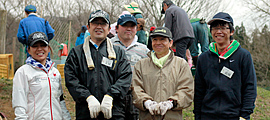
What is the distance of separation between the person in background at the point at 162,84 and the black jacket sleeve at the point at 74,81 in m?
0.66

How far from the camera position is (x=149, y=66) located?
3.17 m

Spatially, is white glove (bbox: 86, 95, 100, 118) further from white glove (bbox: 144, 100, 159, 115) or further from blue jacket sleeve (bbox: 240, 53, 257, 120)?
blue jacket sleeve (bbox: 240, 53, 257, 120)

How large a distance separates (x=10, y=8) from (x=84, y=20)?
266 inches

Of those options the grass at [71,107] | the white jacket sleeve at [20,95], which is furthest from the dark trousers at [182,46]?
the white jacket sleeve at [20,95]

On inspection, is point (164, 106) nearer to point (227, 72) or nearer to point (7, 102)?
point (227, 72)

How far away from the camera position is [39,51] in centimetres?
310

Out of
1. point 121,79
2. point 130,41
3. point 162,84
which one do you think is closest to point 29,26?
point 130,41

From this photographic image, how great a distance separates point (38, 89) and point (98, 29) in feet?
3.51

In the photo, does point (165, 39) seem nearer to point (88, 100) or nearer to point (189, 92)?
point (189, 92)

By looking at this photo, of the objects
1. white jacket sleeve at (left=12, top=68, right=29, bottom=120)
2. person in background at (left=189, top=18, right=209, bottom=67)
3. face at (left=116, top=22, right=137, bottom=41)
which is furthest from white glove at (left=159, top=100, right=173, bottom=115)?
person in background at (left=189, top=18, right=209, bottom=67)

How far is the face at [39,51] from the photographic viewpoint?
3.09m

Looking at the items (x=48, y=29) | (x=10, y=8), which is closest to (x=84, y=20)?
(x=10, y=8)

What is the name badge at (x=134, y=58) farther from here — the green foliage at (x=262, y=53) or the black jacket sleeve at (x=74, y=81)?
the green foliage at (x=262, y=53)

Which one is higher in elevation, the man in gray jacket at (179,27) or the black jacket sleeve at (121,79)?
the man in gray jacket at (179,27)
